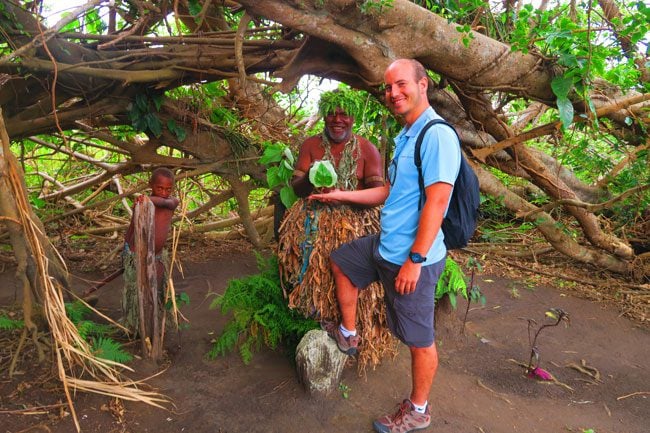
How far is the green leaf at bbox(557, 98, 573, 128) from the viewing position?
11.3 ft

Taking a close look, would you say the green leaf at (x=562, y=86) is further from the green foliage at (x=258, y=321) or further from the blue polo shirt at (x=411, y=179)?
the green foliage at (x=258, y=321)

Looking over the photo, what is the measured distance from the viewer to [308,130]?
19.2ft

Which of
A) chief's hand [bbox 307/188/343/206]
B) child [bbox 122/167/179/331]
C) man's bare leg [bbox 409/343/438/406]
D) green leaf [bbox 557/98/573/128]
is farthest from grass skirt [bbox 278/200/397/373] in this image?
green leaf [bbox 557/98/573/128]

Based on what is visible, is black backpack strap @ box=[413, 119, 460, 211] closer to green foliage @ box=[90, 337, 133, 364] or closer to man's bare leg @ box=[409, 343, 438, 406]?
man's bare leg @ box=[409, 343, 438, 406]

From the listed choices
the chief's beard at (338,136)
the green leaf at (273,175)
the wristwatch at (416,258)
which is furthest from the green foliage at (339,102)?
the wristwatch at (416,258)

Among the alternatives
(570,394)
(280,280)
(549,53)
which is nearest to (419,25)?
(549,53)

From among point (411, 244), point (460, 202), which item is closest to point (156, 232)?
point (411, 244)

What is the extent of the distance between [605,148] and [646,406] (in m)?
5.04

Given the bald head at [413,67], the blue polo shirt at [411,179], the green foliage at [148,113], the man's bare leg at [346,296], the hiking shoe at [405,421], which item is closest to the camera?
the blue polo shirt at [411,179]

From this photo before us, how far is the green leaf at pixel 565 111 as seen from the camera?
3447 millimetres

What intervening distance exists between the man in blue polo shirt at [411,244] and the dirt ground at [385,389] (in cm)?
41

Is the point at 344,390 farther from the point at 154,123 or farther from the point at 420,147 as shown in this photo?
the point at 154,123

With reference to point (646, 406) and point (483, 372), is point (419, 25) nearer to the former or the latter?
point (483, 372)

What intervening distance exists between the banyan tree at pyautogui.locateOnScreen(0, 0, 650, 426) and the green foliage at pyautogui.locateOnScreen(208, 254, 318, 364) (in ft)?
3.55
